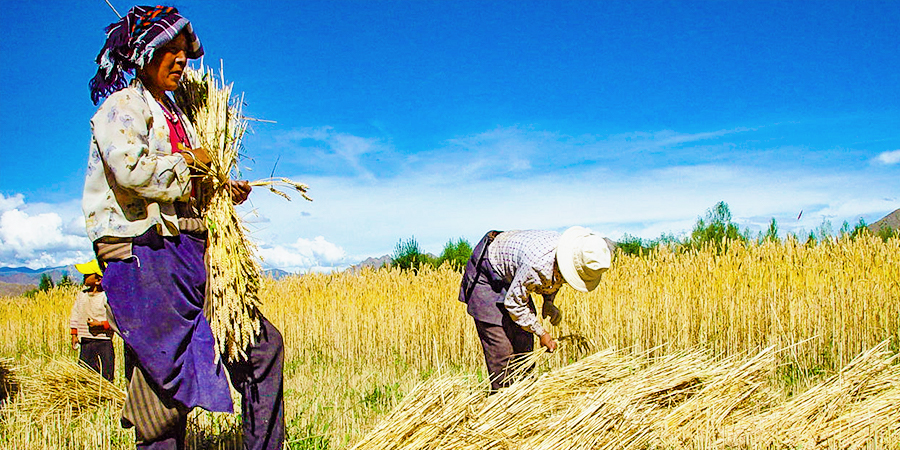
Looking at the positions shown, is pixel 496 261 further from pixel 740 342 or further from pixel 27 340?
pixel 27 340

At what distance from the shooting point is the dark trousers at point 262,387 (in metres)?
2.60

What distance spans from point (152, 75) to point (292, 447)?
186 cm

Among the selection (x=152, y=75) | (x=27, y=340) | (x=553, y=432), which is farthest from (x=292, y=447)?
(x=27, y=340)

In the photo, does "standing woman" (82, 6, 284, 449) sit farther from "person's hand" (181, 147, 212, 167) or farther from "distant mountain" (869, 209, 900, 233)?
"distant mountain" (869, 209, 900, 233)

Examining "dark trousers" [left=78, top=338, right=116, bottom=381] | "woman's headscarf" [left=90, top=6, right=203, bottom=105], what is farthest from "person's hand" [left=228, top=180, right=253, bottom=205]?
"dark trousers" [left=78, top=338, right=116, bottom=381]

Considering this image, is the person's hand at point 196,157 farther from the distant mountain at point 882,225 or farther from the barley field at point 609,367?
the distant mountain at point 882,225

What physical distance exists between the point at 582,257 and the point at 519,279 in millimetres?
347

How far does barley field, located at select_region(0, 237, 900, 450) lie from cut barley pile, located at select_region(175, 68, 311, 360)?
0.67 meters

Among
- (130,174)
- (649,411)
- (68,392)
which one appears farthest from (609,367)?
(68,392)

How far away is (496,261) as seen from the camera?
3684 mm

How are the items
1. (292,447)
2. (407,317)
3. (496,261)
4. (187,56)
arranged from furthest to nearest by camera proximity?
1. (407,317)
2. (496,261)
3. (292,447)
4. (187,56)

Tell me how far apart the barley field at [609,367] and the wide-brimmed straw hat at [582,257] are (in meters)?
0.41

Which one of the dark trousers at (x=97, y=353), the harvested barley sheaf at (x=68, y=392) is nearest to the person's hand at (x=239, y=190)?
the harvested barley sheaf at (x=68, y=392)

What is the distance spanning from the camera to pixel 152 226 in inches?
89.6
